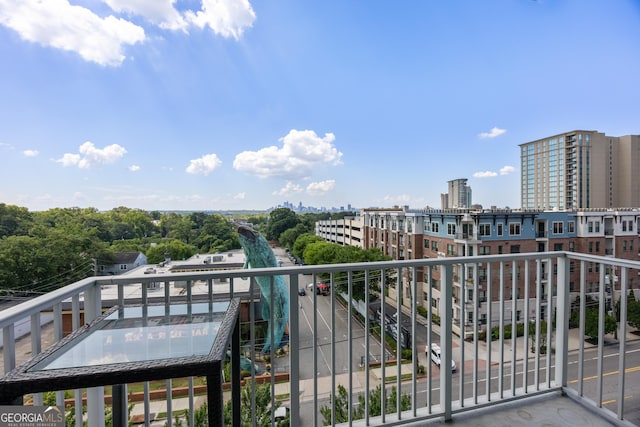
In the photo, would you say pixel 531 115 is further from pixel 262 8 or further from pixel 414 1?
pixel 262 8

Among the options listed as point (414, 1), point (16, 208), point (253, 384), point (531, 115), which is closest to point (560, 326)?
→ point (253, 384)

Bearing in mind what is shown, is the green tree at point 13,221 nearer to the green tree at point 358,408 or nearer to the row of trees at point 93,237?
the row of trees at point 93,237

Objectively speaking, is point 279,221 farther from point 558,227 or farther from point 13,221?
point 558,227

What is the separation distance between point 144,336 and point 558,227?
19739 mm

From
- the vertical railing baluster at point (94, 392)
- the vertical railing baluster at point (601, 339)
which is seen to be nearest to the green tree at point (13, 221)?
the vertical railing baluster at point (94, 392)

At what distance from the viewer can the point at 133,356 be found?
781 millimetres

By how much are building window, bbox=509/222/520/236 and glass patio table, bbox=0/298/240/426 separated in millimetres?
17172

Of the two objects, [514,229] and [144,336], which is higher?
[144,336]

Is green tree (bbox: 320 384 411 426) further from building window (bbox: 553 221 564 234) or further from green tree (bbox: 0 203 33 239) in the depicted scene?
green tree (bbox: 0 203 33 239)

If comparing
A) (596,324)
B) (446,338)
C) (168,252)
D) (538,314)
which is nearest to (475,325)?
(446,338)

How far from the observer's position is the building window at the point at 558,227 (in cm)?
1550

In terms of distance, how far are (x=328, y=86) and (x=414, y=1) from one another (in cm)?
1378

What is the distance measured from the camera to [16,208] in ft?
63.8

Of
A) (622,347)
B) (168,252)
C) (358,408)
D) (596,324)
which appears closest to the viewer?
(622,347)
